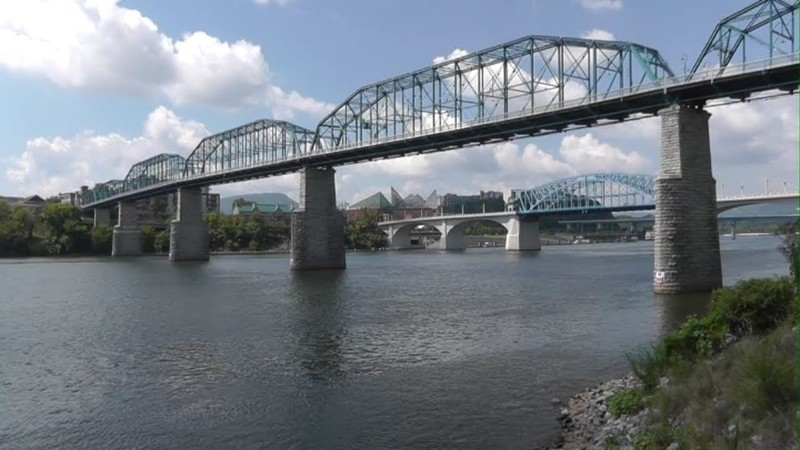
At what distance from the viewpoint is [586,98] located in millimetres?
57031

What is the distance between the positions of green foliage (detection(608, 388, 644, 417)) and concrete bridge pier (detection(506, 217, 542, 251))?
504ft

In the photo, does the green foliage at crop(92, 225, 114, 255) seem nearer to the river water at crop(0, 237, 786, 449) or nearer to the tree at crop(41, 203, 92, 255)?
the tree at crop(41, 203, 92, 255)

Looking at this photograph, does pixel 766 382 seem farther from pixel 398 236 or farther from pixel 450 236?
pixel 398 236

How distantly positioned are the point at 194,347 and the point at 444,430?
16114mm

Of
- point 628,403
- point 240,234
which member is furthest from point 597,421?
point 240,234

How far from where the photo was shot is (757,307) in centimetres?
→ 1547

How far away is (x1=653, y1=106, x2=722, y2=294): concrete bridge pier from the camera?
4316 cm

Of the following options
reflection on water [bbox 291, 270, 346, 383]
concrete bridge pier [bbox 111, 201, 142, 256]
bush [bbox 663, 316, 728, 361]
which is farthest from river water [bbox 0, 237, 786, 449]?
concrete bridge pier [bbox 111, 201, 142, 256]

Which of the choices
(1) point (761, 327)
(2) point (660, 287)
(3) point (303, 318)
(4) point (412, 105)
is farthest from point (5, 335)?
(4) point (412, 105)

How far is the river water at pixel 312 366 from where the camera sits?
52.5 ft

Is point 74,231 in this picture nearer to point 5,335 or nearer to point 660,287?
point 5,335

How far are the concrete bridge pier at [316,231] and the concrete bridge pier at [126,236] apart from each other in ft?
260

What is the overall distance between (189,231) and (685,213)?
101 meters

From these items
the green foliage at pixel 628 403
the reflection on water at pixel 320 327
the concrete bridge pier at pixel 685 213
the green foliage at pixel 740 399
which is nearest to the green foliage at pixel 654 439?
the green foliage at pixel 740 399
